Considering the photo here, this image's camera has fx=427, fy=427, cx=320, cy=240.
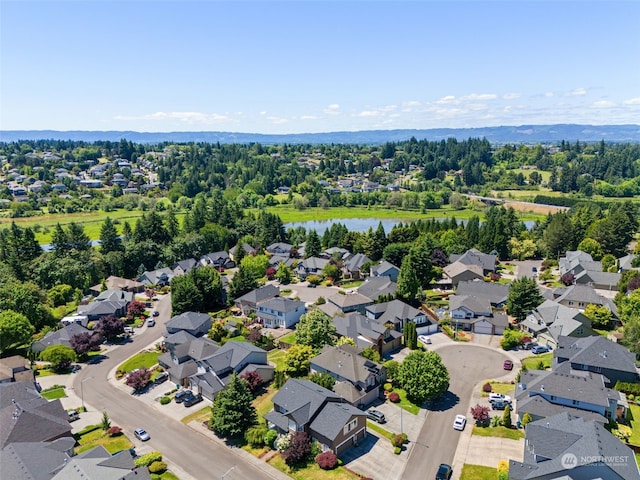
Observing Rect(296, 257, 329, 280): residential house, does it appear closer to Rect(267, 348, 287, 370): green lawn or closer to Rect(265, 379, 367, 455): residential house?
Rect(267, 348, 287, 370): green lawn

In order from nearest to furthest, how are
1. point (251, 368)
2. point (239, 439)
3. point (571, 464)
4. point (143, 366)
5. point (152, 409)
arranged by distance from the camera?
1. point (571, 464)
2. point (239, 439)
3. point (152, 409)
4. point (251, 368)
5. point (143, 366)

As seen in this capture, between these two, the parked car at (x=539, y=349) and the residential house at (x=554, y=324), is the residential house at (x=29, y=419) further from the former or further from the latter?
the residential house at (x=554, y=324)

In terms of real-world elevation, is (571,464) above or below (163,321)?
above

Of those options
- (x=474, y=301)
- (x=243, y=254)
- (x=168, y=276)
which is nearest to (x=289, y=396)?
(x=474, y=301)

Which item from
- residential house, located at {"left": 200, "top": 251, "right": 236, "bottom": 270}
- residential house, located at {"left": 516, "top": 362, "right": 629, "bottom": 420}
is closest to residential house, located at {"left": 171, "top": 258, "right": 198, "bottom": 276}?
residential house, located at {"left": 200, "top": 251, "right": 236, "bottom": 270}

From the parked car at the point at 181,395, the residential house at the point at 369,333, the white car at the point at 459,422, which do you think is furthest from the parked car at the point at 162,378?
the white car at the point at 459,422

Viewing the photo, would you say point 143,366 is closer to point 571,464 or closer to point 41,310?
point 41,310
